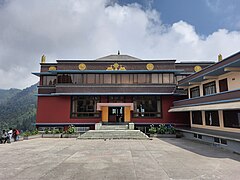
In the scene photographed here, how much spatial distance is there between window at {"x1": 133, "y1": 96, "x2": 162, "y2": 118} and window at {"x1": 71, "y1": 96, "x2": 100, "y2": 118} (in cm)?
528

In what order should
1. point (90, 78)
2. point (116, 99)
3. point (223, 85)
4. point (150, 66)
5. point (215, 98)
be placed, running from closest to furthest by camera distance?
point (215, 98), point (223, 85), point (116, 99), point (90, 78), point (150, 66)

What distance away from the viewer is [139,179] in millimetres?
5902

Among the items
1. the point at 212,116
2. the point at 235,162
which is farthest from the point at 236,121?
the point at 235,162

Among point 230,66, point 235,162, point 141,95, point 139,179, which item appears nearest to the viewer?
point 139,179

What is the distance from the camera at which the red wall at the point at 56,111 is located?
69.1 ft

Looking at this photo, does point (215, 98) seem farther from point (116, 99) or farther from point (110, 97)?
point (110, 97)

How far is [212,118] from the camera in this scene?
1542 centimetres

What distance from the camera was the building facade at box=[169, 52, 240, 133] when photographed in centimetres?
1162

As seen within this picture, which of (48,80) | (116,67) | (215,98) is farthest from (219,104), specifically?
(48,80)

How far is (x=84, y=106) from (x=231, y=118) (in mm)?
16377

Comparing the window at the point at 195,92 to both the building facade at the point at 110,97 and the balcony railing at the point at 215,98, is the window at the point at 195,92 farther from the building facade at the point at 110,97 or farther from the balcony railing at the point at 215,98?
the balcony railing at the point at 215,98

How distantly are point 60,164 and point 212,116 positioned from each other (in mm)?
14133

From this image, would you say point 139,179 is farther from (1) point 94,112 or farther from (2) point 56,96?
(2) point 56,96

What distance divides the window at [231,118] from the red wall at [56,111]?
14160mm
